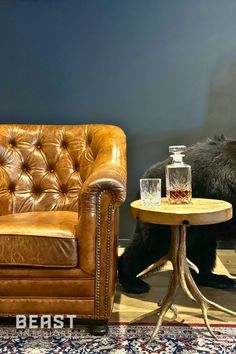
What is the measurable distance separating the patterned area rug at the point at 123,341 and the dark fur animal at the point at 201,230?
1.39 ft

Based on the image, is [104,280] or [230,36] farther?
[230,36]

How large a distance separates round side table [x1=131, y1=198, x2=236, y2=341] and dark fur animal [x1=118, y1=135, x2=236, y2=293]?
25 centimetres

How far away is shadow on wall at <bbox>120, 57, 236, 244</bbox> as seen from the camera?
2725 mm

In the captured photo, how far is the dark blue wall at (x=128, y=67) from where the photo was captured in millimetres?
2697

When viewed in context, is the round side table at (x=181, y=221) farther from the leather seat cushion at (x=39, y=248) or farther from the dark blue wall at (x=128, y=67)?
the dark blue wall at (x=128, y=67)

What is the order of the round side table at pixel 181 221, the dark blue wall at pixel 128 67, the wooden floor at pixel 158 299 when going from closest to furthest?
the round side table at pixel 181 221 < the wooden floor at pixel 158 299 < the dark blue wall at pixel 128 67

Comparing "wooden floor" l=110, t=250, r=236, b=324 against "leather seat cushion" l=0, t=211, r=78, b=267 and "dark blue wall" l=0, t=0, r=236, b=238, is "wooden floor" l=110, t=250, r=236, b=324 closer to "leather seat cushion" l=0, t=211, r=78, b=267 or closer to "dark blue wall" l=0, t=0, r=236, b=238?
"leather seat cushion" l=0, t=211, r=78, b=267

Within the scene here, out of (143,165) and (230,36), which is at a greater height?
(230,36)

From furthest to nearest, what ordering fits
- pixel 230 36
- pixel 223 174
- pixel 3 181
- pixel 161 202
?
pixel 230 36
pixel 3 181
pixel 223 174
pixel 161 202

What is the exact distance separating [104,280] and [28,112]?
61.8 inches

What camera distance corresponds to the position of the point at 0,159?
2275 millimetres

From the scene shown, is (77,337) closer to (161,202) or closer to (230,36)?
(161,202)

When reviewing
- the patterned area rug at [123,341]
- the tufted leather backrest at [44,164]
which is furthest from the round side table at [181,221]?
the tufted leather backrest at [44,164]

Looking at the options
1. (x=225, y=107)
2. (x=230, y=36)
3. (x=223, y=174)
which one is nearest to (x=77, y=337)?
(x=223, y=174)
